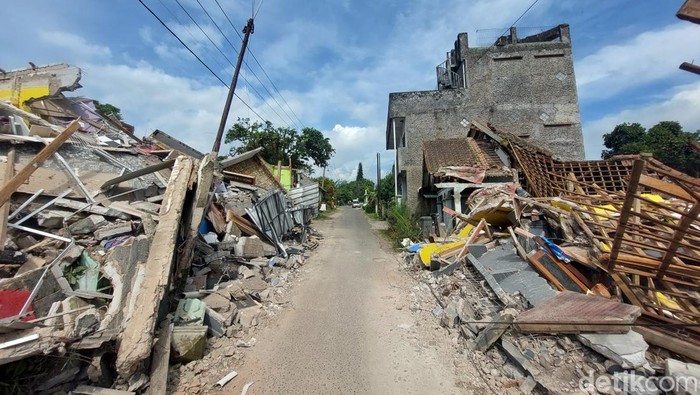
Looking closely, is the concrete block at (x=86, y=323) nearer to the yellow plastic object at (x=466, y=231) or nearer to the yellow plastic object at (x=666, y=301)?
the yellow plastic object at (x=666, y=301)

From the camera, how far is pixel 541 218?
6.22 meters

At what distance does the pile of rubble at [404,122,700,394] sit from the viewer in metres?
3.00

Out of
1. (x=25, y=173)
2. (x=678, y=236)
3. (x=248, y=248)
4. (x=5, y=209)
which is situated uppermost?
(x=25, y=173)

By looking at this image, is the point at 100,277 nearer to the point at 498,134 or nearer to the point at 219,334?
the point at 219,334

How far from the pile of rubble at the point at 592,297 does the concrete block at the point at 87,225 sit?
5.57 m

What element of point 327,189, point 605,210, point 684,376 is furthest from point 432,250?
point 327,189

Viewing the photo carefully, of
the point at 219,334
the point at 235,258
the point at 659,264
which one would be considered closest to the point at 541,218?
the point at 659,264

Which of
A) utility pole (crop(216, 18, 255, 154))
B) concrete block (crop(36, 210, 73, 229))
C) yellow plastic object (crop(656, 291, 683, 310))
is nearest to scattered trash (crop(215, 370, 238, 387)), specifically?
concrete block (crop(36, 210, 73, 229))

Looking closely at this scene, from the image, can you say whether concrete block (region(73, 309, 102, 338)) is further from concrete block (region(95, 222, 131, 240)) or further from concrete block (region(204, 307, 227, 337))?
concrete block (region(95, 222, 131, 240))

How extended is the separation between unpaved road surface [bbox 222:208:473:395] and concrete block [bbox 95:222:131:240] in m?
2.62

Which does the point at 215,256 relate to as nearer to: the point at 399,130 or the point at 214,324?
the point at 214,324

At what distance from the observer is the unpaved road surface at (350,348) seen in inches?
131

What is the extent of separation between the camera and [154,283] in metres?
3.56

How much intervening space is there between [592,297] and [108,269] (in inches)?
246
